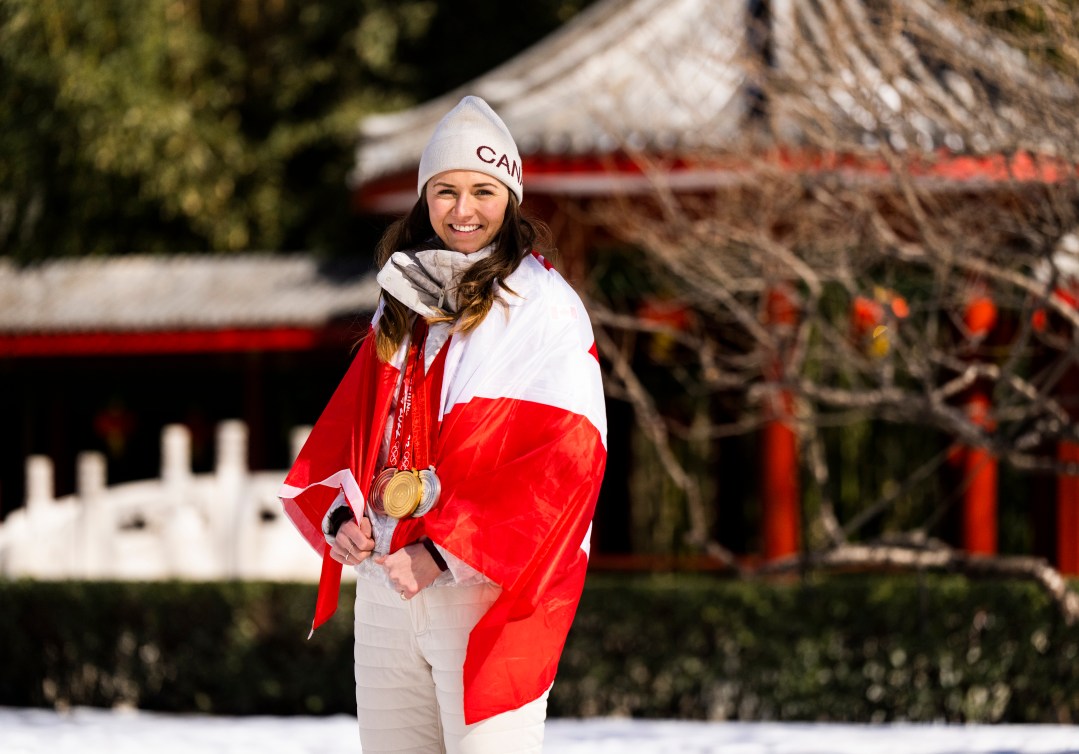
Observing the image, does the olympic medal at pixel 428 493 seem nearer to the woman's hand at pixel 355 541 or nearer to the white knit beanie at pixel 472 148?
the woman's hand at pixel 355 541

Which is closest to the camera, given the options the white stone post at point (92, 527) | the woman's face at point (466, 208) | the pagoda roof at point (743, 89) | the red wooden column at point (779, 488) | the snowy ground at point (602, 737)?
the woman's face at point (466, 208)

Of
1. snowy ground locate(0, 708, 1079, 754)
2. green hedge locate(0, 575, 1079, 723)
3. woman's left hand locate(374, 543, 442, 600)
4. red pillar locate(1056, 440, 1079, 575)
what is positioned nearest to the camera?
woman's left hand locate(374, 543, 442, 600)

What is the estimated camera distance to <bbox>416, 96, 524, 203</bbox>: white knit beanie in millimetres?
2818

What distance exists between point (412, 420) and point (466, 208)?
0.42 m

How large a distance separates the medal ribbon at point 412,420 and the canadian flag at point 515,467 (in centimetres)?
2

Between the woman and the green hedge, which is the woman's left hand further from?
the green hedge

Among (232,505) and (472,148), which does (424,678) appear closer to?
(472,148)

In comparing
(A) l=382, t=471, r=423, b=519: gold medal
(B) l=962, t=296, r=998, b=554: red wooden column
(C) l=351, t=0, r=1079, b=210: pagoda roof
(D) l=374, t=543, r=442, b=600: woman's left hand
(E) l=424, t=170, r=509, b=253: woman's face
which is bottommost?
(B) l=962, t=296, r=998, b=554: red wooden column

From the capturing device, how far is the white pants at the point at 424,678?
2.63 metres

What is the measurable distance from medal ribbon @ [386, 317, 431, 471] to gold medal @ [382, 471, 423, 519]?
0.20ft

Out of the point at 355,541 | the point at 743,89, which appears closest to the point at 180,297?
the point at 743,89

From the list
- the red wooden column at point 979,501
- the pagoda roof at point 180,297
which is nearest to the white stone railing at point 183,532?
the pagoda roof at point 180,297

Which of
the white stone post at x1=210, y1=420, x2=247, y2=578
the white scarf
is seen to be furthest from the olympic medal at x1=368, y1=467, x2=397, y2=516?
the white stone post at x1=210, y1=420, x2=247, y2=578

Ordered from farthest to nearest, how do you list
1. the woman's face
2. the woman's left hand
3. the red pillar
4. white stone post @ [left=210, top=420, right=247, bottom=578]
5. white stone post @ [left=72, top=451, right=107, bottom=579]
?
the red pillar < white stone post @ [left=72, top=451, right=107, bottom=579] < white stone post @ [left=210, top=420, right=247, bottom=578] < the woman's face < the woman's left hand
